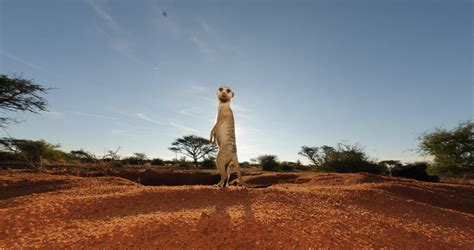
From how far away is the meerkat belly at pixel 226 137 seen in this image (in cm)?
604

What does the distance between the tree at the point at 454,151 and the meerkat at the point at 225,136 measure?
13.8m

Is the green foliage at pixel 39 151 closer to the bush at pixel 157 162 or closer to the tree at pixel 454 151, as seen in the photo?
the bush at pixel 157 162

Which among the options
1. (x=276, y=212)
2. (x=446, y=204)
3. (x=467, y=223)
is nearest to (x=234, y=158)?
(x=276, y=212)

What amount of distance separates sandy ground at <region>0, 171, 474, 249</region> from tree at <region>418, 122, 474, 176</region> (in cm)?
1254

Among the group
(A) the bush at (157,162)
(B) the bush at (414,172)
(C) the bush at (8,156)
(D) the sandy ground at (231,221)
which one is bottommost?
(D) the sandy ground at (231,221)

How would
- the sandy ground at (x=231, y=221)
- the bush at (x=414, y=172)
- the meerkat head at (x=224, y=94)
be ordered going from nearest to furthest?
the sandy ground at (x=231, y=221) → the meerkat head at (x=224, y=94) → the bush at (x=414, y=172)

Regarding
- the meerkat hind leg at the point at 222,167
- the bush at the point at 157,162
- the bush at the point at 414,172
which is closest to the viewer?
the meerkat hind leg at the point at 222,167

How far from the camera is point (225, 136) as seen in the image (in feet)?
20.1

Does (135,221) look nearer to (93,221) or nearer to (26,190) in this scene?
(93,221)

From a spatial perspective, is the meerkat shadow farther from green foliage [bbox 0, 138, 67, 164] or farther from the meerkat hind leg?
green foliage [bbox 0, 138, 67, 164]

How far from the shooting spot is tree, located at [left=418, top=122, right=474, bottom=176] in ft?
48.2

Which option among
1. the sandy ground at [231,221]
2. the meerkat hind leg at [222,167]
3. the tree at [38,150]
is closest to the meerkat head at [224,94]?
the meerkat hind leg at [222,167]

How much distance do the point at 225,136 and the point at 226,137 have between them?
0.10 ft

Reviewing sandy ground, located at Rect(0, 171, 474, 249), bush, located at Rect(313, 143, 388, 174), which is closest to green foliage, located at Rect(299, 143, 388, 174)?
bush, located at Rect(313, 143, 388, 174)
